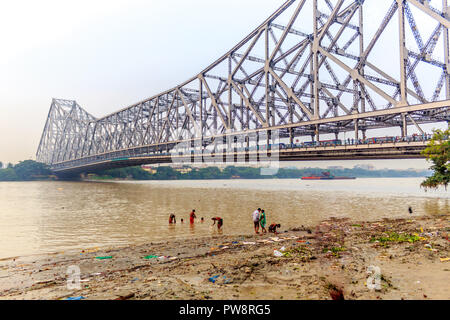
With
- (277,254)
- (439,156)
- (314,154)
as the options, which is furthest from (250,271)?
(314,154)

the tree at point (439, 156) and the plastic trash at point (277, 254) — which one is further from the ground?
the tree at point (439, 156)

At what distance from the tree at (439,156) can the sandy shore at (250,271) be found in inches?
781

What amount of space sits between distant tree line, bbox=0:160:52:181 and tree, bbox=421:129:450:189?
451 feet

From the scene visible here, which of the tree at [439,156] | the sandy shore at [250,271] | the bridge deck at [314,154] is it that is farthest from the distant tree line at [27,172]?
the tree at [439,156]

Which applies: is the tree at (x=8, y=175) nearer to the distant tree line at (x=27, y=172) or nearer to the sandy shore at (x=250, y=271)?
the distant tree line at (x=27, y=172)

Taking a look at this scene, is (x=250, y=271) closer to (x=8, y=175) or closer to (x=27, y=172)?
(x=27, y=172)

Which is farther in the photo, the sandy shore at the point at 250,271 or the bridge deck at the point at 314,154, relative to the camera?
the bridge deck at the point at 314,154

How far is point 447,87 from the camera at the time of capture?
3484 centimetres

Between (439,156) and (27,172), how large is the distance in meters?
141

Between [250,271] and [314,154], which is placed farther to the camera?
[314,154]

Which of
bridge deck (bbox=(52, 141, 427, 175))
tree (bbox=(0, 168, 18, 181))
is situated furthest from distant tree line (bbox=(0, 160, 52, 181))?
bridge deck (bbox=(52, 141, 427, 175))

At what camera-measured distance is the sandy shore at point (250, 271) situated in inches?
219

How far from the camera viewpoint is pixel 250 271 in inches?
270
